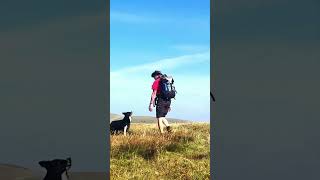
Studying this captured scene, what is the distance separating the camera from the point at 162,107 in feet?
14.9

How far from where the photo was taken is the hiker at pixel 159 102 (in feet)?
14.9

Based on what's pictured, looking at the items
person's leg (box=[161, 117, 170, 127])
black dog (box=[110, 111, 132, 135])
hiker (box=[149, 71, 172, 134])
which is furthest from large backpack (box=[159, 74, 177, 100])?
black dog (box=[110, 111, 132, 135])

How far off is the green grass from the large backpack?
0.26 metres

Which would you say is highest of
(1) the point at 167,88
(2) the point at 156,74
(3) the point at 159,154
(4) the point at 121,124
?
(2) the point at 156,74

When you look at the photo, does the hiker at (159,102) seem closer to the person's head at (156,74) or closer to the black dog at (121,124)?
the person's head at (156,74)

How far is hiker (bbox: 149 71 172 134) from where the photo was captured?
454 centimetres

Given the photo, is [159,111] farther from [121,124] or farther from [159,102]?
[121,124]

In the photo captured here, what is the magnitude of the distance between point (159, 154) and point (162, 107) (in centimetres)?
38
